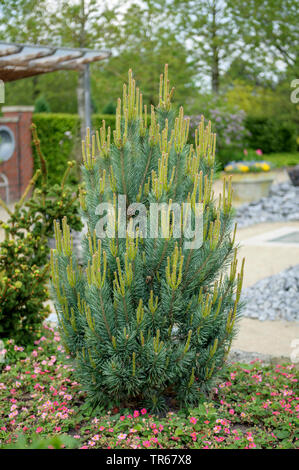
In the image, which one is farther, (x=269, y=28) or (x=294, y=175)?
(x=269, y=28)

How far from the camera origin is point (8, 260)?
4.04 meters

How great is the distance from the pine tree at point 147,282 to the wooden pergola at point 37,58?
363 centimetres

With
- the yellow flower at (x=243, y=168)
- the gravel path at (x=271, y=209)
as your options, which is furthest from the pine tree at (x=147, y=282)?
the yellow flower at (x=243, y=168)

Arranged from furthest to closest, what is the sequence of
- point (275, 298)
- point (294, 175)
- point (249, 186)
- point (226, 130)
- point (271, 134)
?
point (271, 134)
point (226, 130)
point (294, 175)
point (249, 186)
point (275, 298)

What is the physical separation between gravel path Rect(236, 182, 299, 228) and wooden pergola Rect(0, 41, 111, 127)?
15.3ft

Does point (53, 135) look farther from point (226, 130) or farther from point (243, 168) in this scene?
point (243, 168)

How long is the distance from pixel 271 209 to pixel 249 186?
0.93 meters

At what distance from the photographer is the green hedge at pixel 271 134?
21547mm

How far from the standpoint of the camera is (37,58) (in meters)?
6.48

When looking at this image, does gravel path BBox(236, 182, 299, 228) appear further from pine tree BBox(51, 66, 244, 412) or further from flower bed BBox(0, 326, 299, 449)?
pine tree BBox(51, 66, 244, 412)

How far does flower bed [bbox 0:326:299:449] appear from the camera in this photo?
252 cm

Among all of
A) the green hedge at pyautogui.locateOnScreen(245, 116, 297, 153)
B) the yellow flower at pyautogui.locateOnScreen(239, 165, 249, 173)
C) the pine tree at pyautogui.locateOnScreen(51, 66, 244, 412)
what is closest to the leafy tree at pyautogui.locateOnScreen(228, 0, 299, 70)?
the green hedge at pyautogui.locateOnScreen(245, 116, 297, 153)

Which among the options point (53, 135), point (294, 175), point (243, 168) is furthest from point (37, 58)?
point (294, 175)

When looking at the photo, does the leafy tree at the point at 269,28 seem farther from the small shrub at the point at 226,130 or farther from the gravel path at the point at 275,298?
the gravel path at the point at 275,298
